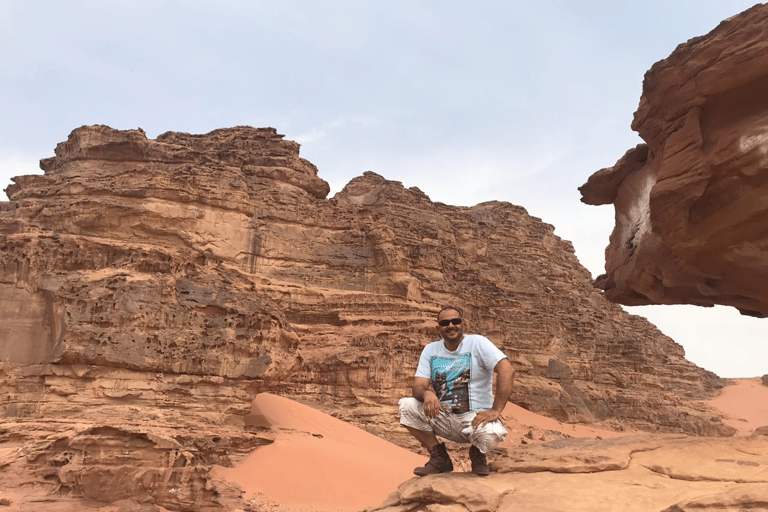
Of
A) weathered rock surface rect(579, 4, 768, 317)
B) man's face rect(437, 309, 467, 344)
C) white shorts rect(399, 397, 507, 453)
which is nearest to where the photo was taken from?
white shorts rect(399, 397, 507, 453)

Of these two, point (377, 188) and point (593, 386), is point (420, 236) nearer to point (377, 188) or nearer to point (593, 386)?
point (377, 188)

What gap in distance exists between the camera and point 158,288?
1395 cm

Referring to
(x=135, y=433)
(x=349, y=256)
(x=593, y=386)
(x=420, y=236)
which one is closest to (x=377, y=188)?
(x=420, y=236)

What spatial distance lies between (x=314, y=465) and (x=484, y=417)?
9.22m

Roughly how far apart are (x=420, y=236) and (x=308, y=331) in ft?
56.8

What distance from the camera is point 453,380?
5.13 meters

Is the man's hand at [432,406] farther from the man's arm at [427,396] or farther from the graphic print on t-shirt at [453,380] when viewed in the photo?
the graphic print on t-shirt at [453,380]

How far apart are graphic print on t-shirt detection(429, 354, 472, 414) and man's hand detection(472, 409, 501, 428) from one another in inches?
8.5

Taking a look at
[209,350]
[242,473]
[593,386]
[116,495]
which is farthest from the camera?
[593,386]

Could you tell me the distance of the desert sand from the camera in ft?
38.8

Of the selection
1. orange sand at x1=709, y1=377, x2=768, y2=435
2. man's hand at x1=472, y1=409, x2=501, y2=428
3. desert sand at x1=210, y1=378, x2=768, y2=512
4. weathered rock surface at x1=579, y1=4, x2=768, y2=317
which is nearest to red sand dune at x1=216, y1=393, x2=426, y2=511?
desert sand at x1=210, y1=378, x2=768, y2=512

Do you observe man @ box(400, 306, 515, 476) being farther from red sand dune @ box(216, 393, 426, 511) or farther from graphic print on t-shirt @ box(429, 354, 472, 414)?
red sand dune @ box(216, 393, 426, 511)

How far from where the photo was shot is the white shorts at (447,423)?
16.1 feet

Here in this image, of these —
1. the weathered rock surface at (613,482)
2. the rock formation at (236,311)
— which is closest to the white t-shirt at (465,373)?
the weathered rock surface at (613,482)
